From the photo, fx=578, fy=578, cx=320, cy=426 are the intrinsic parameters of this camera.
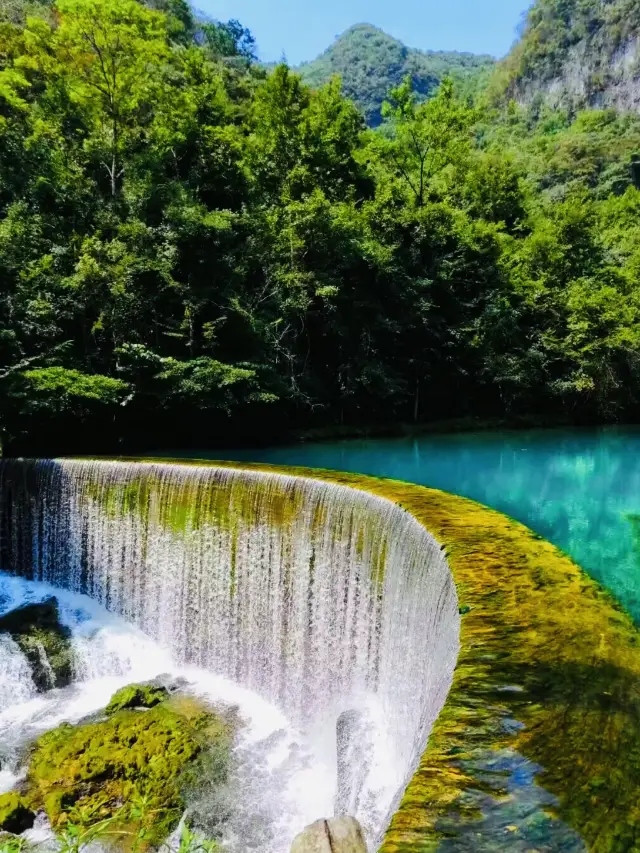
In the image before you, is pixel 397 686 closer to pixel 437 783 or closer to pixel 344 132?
pixel 437 783

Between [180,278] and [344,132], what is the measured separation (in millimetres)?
10202

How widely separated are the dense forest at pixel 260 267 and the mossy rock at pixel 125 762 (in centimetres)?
660

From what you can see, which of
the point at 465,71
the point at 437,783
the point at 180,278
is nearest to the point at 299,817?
the point at 437,783

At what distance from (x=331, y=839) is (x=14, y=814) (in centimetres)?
482

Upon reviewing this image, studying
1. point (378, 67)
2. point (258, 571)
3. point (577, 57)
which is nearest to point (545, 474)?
point (258, 571)

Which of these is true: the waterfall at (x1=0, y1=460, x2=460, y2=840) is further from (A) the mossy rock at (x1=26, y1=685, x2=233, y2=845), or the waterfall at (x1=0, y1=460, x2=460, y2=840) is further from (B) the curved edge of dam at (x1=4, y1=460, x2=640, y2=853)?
(A) the mossy rock at (x1=26, y1=685, x2=233, y2=845)

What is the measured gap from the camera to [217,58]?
1542 inches

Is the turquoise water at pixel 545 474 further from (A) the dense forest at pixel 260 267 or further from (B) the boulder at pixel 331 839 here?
(B) the boulder at pixel 331 839

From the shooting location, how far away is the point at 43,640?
25.3 ft

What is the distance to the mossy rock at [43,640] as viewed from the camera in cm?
736

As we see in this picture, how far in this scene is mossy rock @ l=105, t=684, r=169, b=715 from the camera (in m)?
6.62

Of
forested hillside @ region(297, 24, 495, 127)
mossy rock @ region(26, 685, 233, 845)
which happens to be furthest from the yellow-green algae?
forested hillside @ region(297, 24, 495, 127)

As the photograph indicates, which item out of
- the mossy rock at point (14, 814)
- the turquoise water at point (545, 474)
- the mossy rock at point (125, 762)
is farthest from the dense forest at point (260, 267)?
the mossy rock at point (14, 814)

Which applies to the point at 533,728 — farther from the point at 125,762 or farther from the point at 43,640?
the point at 43,640
